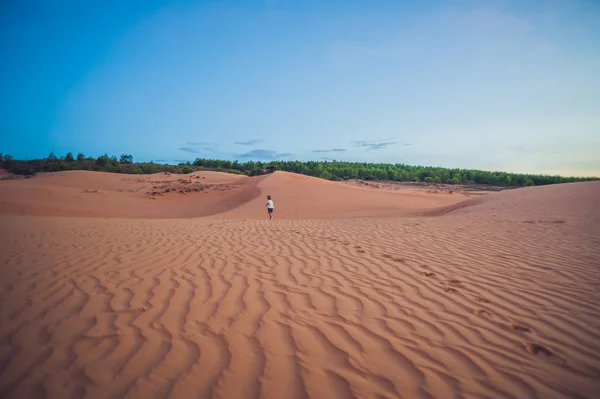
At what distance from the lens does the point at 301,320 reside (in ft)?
10.1

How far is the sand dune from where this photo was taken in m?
2.21

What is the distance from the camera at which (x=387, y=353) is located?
101 inches

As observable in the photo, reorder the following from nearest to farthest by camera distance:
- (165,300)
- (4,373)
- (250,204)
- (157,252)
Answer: (4,373) < (165,300) < (157,252) < (250,204)

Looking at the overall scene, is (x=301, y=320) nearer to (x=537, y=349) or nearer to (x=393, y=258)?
(x=537, y=349)

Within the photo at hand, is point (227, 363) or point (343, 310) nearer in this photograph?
point (227, 363)

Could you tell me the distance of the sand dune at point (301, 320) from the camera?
2.21 metres

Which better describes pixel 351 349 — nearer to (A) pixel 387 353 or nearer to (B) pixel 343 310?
(A) pixel 387 353

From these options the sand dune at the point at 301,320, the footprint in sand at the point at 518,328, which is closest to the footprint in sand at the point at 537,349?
the sand dune at the point at 301,320

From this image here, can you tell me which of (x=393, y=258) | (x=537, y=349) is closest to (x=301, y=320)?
(x=537, y=349)

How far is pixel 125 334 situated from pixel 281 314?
5.13 ft

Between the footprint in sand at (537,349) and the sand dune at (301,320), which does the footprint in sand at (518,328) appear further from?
the footprint in sand at (537,349)

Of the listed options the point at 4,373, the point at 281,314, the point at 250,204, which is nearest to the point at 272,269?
the point at 281,314

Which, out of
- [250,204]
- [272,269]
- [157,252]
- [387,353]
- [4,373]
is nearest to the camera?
[4,373]

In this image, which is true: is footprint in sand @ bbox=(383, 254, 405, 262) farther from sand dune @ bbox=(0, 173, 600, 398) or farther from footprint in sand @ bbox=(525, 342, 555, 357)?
footprint in sand @ bbox=(525, 342, 555, 357)
